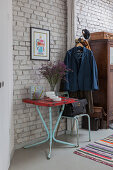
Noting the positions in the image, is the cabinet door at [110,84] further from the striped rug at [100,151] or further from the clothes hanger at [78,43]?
the striped rug at [100,151]

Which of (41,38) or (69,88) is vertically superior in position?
(41,38)

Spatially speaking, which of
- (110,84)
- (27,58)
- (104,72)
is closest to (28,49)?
(27,58)

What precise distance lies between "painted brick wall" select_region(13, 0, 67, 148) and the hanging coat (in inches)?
12.8

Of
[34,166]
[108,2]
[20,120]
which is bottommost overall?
[34,166]

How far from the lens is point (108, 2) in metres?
5.40

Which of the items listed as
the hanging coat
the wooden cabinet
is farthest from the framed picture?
the wooden cabinet

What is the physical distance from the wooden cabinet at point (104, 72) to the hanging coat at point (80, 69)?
0.36 metres

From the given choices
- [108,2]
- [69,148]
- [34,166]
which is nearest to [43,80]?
[69,148]

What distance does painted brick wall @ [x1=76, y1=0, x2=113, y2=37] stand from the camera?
454 cm

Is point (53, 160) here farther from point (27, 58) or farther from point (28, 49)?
point (28, 49)

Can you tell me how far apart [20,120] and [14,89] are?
1.67ft

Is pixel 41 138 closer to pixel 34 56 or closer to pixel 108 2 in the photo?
pixel 34 56

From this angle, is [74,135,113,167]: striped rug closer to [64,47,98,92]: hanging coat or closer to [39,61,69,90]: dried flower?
[64,47,98,92]: hanging coat

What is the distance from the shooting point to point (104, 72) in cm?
438
